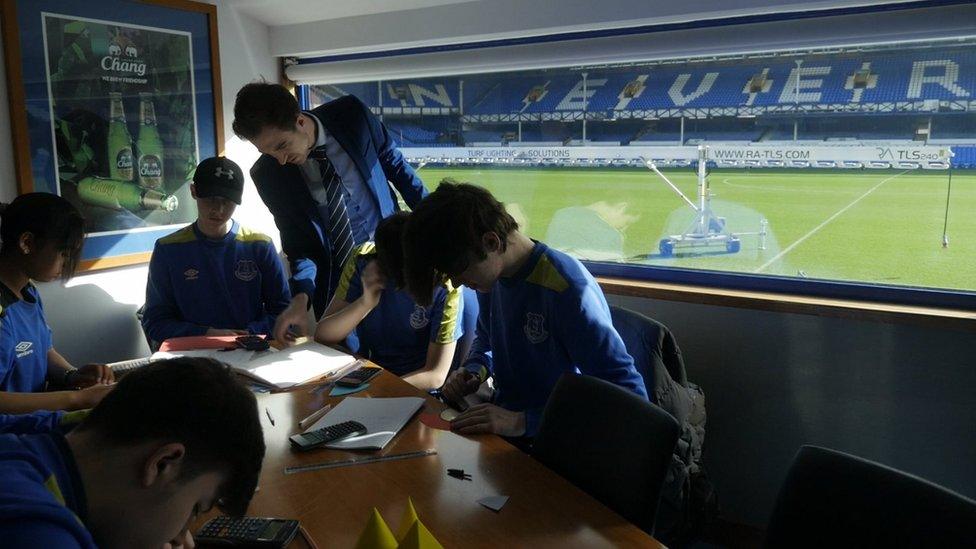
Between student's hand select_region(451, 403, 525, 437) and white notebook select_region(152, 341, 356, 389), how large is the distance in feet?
1.99

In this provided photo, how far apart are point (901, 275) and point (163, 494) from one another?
2.45m

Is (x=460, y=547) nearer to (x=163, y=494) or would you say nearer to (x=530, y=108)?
(x=163, y=494)

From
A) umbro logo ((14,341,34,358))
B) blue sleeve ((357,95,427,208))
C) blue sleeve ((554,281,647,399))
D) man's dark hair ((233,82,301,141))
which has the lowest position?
umbro logo ((14,341,34,358))

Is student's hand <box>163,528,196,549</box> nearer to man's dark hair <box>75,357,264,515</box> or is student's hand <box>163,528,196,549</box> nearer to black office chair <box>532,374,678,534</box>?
man's dark hair <box>75,357,264,515</box>

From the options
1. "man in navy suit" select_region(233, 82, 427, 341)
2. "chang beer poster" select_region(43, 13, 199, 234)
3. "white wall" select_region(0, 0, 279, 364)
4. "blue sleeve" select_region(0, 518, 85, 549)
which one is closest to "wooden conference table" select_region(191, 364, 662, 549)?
"blue sleeve" select_region(0, 518, 85, 549)

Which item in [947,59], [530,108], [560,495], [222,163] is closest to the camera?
[560,495]

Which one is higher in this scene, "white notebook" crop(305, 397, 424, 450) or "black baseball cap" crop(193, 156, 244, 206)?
"black baseball cap" crop(193, 156, 244, 206)

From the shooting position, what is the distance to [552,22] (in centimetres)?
286

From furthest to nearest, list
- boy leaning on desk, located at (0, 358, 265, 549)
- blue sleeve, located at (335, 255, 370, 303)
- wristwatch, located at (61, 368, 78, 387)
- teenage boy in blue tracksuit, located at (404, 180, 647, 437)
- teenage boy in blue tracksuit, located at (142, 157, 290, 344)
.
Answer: teenage boy in blue tracksuit, located at (142, 157, 290, 344), blue sleeve, located at (335, 255, 370, 303), wristwatch, located at (61, 368, 78, 387), teenage boy in blue tracksuit, located at (404, 180, 647, 437), boy leaning on desk, located at (0, 358, 265, 549)

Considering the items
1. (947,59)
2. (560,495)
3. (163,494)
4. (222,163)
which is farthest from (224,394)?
(947,59)

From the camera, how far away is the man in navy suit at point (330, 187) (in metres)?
2.75

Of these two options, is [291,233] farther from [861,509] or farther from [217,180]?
[861,509]

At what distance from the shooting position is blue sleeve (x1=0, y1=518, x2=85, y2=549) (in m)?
0.80

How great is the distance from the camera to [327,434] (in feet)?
5.53
